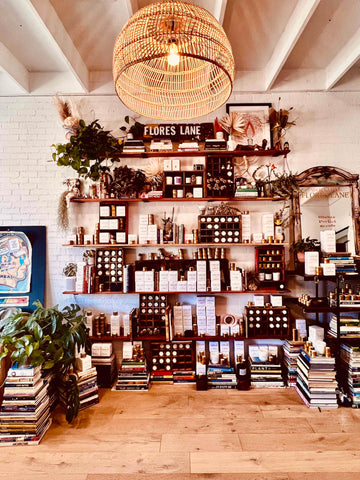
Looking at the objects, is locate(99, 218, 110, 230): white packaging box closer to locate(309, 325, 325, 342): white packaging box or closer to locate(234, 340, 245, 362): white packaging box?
locate(234, 340, 245, 362): white packaging box

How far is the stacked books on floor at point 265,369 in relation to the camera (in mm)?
3398

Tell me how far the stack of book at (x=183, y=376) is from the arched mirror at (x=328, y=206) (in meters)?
2.13

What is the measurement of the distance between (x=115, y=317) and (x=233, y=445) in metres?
1.86

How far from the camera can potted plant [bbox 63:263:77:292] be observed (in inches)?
141

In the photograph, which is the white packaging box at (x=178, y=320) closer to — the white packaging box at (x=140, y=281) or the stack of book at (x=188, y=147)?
the white packaging box at (x=140, y=281)

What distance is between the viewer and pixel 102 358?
136 inches

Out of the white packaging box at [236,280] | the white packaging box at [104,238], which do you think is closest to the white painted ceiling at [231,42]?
the white packaging box at [104,238]

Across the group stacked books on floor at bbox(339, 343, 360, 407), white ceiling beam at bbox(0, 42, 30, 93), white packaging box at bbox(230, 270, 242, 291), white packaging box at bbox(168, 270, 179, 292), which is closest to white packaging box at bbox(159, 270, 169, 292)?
white packaging box at bbox(168, 270, 179, 292)

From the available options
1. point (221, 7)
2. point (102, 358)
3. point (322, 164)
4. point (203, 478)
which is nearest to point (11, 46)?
point (221, 7)

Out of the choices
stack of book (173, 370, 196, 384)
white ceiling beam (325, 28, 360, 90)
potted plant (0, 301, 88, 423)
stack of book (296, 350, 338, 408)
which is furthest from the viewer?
stack of book (173, 370, 196, 384)

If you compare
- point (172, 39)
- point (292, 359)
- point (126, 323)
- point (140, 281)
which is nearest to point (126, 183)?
point (140, 281)

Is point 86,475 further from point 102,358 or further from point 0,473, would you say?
point 102,358

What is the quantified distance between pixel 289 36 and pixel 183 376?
154 inches

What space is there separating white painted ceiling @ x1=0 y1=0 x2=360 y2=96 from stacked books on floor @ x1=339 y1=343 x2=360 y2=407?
315 cm
